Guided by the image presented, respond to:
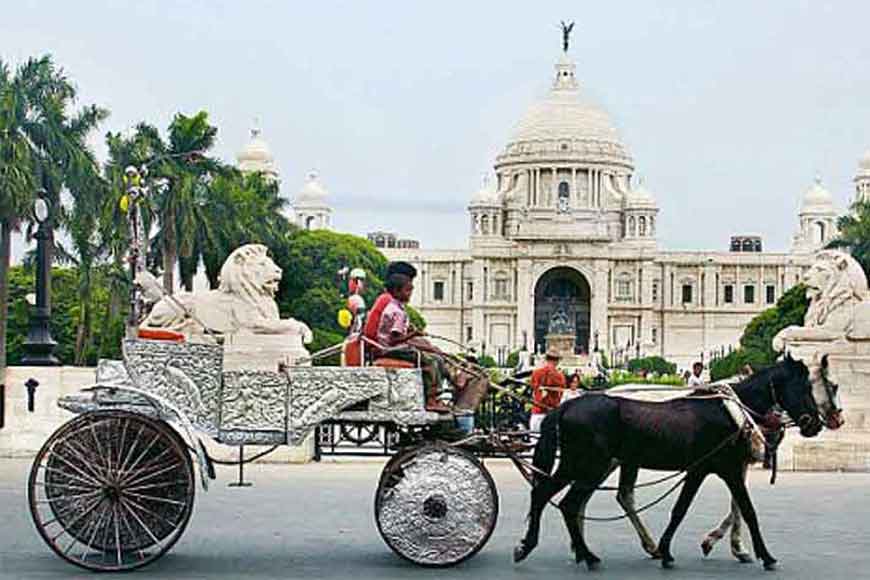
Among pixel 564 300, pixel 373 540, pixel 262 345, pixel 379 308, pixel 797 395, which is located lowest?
pixel 373 540

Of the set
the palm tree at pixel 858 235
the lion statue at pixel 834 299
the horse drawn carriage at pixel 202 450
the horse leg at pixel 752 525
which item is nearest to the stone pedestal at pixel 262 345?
the lion statue at pixel 834 299

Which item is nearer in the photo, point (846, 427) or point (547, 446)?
point (547, 446)

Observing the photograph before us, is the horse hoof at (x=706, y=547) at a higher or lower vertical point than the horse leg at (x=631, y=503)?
lower

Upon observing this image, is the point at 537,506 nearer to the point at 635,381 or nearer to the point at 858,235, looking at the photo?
the point at 635,381

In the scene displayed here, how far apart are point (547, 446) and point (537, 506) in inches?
17.7

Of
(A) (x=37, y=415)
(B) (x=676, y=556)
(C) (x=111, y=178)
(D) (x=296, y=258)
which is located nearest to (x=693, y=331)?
(D) (x=296, y=258)

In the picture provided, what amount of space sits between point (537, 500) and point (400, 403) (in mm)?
1212

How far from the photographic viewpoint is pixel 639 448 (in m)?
11.6

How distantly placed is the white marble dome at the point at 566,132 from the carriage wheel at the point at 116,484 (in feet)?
405

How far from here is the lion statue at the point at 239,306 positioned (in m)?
23.2

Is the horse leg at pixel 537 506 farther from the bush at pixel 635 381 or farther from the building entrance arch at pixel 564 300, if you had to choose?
the building entrance arch at pixel 564 300

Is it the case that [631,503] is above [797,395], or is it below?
below

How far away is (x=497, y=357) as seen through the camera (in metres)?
124

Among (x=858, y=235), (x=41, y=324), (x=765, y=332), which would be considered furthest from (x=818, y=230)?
(x=41, y=324)
